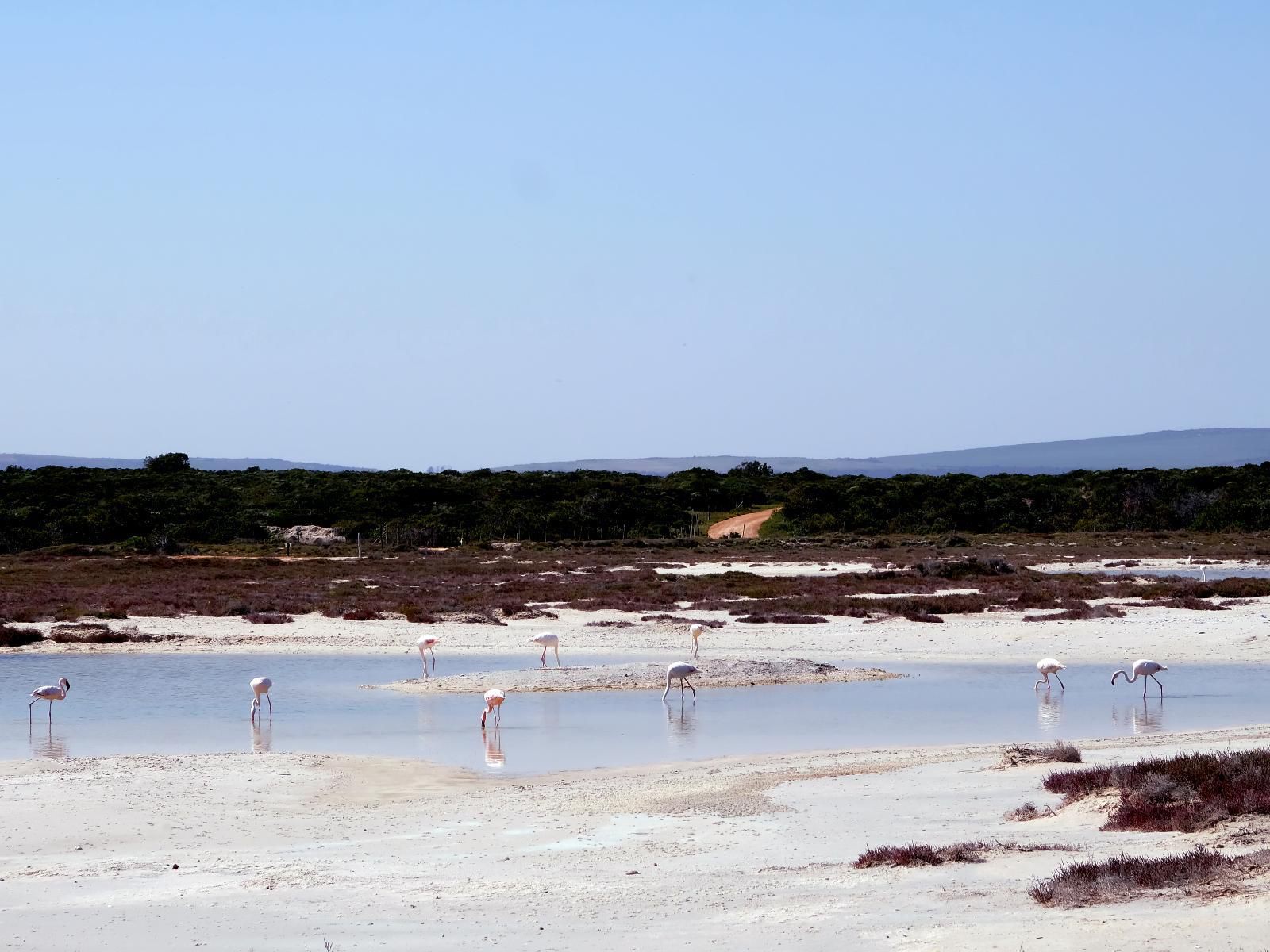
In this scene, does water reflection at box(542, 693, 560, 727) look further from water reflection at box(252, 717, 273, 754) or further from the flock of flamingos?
water reflection at box(252, 717, 273, 754)

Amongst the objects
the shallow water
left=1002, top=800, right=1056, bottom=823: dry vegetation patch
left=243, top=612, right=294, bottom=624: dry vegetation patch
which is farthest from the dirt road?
left=1002, top=800, right=1056, bottom=823: dry vegetation patch

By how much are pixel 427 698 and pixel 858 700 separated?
6.83m

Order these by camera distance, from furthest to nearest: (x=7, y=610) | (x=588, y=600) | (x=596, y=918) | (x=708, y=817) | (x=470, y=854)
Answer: (x=588, y=600) < (x=7, y=610) < (x=708, y=817) < (x=470, y=854) < (x=596, y=918)

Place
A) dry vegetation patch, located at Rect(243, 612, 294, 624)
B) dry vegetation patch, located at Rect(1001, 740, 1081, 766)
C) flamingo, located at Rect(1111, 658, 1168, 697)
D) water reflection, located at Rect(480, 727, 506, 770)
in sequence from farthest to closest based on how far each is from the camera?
dry vegetation patch, located at Rect(243, 612, 294, 624)
flamingo, located at Rect(1111, 658, 1168, 697)
water reflection, located at Rect(480, 727, 506, 770)
dry vegetation patch, located at Rect(1001, 740, 1081, 766)

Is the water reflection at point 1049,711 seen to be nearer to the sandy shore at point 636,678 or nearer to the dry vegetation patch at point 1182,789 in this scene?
the sandy shore at point 636,678

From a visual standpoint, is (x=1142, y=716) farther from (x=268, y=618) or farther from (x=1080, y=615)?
(x=268, y=618)

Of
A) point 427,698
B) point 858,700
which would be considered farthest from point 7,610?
point 858,700

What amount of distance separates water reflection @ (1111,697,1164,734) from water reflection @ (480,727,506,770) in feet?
26.5

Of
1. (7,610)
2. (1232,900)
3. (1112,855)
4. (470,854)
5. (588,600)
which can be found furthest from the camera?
(588,600)

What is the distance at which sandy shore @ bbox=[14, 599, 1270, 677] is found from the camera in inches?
1179

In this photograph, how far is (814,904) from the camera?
9.45 metres

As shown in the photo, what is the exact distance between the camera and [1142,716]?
70.4ft

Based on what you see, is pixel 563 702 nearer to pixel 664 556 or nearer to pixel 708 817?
pixel 708 817

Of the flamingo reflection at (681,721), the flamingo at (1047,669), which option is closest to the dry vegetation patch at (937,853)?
the flamingo reflection at (681,721)
